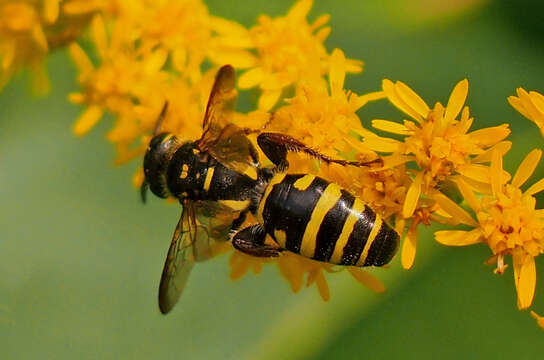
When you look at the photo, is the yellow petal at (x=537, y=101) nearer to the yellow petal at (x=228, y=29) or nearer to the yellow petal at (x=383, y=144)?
the yellow petal at (x=383, y=144)

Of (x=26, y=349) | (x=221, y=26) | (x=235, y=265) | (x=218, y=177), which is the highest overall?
(x=221, y=26)

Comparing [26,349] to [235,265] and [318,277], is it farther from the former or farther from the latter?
[318,277]

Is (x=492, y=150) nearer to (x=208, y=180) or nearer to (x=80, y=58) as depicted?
(x=208, y=180)

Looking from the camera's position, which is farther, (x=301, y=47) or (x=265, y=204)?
(x=301, y=47)

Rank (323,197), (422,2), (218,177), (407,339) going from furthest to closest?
(422,2) → (407,339) → (218,177) → (323,197)

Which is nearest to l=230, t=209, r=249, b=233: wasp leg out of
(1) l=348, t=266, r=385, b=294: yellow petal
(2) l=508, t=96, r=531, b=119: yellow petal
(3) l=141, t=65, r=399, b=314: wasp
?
(3) l=141, t=65, r=399, b=314: wasp

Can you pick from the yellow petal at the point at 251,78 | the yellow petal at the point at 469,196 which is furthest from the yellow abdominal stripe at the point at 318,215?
the yellow petal at the point at 251,78

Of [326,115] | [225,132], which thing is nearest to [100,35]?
[225,132]

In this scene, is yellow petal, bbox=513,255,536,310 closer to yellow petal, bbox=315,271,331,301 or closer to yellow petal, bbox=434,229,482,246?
yellow petal, bbox=434,229,482,246

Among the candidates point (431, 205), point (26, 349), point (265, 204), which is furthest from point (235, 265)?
point (26, 349)
